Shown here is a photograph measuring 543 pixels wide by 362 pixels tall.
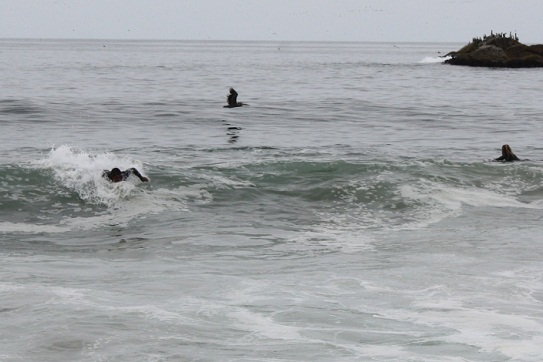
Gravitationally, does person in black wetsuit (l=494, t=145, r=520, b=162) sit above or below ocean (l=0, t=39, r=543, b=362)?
above

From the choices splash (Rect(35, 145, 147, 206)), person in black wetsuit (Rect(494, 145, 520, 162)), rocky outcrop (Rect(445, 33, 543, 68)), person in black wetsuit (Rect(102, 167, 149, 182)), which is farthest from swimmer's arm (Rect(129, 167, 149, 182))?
rocky outcrop (Rect(445, 33, 543, 68))

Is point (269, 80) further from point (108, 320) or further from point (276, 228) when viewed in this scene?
point (108, 320)

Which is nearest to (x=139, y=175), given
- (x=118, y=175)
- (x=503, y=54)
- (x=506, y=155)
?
(x=118, y=175)

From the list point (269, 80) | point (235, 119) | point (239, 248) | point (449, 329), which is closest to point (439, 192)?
point (239, 248)

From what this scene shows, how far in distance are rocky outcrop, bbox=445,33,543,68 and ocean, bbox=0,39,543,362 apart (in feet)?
165

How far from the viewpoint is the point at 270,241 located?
49.0 ft

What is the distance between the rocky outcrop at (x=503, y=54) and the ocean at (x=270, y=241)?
50.4m

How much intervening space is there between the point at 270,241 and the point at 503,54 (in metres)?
73.1

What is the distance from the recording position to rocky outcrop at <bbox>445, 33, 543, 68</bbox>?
8331 centimetres

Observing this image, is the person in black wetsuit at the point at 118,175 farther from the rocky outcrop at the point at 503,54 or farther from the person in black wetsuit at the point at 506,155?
the rocky outcrop at the point at 503,54

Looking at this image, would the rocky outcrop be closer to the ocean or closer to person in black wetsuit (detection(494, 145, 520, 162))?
the ocean

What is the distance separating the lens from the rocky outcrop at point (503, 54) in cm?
8331

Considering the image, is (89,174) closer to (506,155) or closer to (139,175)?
(139,175)

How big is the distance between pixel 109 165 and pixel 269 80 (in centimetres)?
4488
